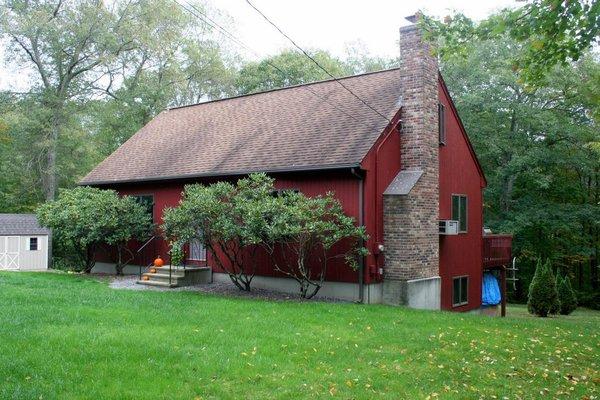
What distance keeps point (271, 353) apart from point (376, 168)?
7062 mm

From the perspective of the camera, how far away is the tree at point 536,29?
26.9ft

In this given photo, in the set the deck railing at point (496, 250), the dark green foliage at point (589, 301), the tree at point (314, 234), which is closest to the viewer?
the tree at point (314, 234)

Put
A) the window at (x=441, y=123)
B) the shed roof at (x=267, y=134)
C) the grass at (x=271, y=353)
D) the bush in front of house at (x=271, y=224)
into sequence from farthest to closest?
the window at (x=441, y=123) < the shed roof at (x=267, y=134) < the bush in front of house at (x=271, y=224) < the grass at (x=271, y=353)

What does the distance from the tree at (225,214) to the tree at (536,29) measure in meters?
5.05

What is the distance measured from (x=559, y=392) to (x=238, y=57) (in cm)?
3810

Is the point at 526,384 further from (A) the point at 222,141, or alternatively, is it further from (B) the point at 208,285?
(A) the point at 222,141

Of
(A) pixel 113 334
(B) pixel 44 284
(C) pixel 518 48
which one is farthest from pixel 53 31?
(A) pixel 113 334

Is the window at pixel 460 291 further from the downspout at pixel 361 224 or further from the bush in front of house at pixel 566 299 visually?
the bush in front of house at pixel 566 299

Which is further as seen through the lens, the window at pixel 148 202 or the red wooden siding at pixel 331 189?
the window at pixel 148 202

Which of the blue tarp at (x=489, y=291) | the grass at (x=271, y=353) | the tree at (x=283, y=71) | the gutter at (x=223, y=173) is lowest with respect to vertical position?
the blue tarp at (x=489, y=291)

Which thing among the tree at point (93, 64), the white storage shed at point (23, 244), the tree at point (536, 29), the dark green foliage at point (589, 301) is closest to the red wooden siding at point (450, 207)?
the tree at point (536, 29)

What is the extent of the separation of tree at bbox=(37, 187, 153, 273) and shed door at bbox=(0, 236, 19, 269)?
1501cm

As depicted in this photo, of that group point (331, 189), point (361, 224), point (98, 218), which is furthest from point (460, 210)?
point (98, 218)

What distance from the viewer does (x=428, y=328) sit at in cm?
903
